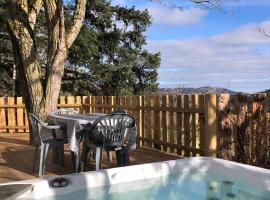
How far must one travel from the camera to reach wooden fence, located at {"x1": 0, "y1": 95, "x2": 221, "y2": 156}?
21.4ft

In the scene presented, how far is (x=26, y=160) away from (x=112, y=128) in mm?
2175

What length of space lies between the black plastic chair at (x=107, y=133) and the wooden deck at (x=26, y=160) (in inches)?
30.6

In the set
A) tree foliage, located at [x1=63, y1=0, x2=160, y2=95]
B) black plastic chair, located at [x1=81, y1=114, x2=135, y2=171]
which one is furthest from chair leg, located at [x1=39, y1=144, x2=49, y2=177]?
tree foliage, located at [x1=63, y1=0, x2=160, y2=95]

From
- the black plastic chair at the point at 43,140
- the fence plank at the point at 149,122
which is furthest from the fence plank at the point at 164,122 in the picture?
the black plastic chair at the point at 43,140

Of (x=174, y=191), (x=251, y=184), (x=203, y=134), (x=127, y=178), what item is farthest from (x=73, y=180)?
(x=203, y=134)

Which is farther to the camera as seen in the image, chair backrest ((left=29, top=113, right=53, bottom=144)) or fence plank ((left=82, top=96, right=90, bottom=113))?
fence plank ((left=82, top=96, right=90, bottom=113))

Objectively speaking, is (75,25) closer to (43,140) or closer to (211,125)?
(43,140)

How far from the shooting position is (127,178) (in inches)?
195

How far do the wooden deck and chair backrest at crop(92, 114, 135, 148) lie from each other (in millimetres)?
918

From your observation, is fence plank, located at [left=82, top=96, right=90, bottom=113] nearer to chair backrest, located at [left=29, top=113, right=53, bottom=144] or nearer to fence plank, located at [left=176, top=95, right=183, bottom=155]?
fence plank, located at [left=176, top=95, right=183, bottom=155]

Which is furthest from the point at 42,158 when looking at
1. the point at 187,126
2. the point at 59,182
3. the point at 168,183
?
the point at 187,126

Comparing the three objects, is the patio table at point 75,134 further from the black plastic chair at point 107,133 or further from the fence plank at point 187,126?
the fence plank at point 187,126

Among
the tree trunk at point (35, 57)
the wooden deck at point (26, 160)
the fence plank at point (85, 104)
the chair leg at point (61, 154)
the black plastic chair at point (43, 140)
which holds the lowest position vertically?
the wooden deck at point (26, 160)

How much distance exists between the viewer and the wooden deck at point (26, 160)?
599 cm
